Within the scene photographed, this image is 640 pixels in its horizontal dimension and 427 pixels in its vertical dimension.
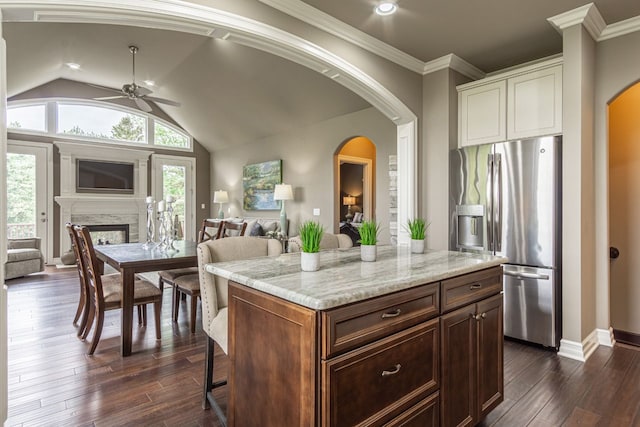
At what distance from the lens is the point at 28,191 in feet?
23.0

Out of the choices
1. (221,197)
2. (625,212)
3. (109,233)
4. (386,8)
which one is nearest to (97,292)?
(386,8)

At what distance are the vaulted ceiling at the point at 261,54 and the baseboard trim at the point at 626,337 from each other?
110 inches

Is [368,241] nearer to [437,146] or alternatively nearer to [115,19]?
[115,19]

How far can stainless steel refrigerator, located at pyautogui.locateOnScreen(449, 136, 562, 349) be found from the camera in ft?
9.81

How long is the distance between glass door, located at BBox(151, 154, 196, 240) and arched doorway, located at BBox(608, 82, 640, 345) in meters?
8.20

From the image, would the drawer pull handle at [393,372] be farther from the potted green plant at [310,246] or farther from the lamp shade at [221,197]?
the lamp shade at [221,197]

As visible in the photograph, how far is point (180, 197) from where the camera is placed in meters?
9.12

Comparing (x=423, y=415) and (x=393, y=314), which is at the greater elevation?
(x=393, y=314)

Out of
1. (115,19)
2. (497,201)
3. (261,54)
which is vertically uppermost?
(261,54)

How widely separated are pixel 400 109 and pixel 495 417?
284 cm

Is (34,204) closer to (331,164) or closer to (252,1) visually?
(331,164)

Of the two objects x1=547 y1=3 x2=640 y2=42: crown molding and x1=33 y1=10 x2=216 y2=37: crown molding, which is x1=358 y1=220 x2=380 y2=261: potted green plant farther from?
x1=547 y1=3 x2=640 y2=42: crown molding

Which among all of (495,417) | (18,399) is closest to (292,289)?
(495,417)

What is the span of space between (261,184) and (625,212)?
5.99m
